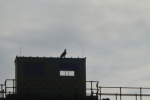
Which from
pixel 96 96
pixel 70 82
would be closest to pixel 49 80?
pixel 70 82

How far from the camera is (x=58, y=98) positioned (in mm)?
61594

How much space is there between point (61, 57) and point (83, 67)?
1.81 metres

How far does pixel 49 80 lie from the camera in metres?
66.2

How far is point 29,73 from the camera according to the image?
66562mm

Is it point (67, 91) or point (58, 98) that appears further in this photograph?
point (67, 91)

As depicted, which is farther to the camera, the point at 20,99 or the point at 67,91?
the point at 67,91

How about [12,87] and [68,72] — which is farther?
[68,72]

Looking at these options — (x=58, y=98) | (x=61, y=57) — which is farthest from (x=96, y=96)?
(x=61, y=57)

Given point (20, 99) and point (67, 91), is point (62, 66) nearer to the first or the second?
point (67, 91)

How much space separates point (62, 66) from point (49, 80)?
1667 millimetres

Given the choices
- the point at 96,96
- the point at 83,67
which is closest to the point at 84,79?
the point at 83,67

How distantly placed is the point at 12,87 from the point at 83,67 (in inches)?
354

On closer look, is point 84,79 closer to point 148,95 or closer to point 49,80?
point 49,80

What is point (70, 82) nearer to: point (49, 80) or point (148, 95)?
point (49, 80)
